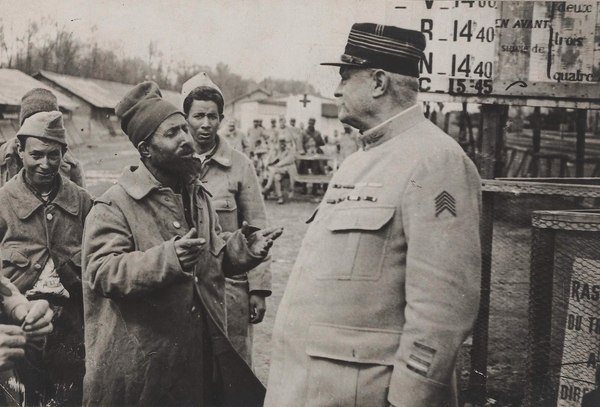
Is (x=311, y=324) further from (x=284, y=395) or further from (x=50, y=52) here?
(x=50, y=52)

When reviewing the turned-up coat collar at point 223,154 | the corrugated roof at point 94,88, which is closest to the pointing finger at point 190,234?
the turned-up coat collar at point 223,154

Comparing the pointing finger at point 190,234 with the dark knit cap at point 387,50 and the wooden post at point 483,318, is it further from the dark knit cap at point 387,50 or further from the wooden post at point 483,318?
the wooden post at point 483,318

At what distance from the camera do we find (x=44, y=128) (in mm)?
3643

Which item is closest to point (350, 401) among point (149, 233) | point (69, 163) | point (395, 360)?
point (395, 360)

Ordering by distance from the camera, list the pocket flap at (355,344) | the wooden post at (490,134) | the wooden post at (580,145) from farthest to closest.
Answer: the wooden post at (580,145)
the wooden post at (490,134)
the pocket flap at (355,344)

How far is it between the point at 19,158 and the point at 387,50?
3.40m

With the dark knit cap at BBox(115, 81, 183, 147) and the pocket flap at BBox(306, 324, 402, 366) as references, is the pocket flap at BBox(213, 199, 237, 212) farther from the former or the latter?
the pocket flap at BBox(306, 324, 402, 366)

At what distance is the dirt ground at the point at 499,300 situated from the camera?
14.7 feet

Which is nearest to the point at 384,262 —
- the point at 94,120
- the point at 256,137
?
the point at 94,120

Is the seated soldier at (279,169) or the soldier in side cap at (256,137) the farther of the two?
the soldier in side cap at (256,137)

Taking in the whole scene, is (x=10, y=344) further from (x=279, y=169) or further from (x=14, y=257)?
(x=279, y=169)

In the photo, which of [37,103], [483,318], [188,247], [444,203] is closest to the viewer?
[444,203]

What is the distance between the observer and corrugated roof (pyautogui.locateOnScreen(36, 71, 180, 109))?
24.6ft

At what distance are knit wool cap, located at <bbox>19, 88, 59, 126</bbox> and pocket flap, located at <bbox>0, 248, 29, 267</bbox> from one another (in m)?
1.20
